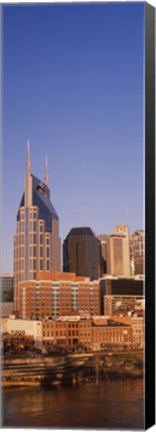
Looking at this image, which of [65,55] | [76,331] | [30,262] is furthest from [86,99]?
[76,331]

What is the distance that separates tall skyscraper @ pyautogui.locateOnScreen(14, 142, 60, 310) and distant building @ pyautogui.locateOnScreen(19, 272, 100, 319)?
0.17ft

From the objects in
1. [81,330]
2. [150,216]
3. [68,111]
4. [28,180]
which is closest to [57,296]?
[81,330]

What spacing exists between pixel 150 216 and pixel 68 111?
861 millimetres

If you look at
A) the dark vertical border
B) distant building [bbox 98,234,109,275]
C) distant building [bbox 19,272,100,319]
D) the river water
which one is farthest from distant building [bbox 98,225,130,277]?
the river water

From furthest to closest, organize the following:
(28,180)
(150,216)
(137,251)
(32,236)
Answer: (32,236) → (28,180) → (137,251) → (150,216)

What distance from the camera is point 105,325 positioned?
6.12 metres

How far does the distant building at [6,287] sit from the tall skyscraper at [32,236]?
0.03 m

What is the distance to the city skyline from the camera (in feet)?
19.6

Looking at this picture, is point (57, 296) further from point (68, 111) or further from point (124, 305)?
point (68, 111)

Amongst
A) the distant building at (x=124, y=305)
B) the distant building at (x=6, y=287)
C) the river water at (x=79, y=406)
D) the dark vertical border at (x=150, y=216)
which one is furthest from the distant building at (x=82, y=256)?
the river water at (x=79, y=406)

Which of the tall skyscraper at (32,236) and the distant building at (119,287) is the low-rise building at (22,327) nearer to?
the tall skyscraper at (32,236)

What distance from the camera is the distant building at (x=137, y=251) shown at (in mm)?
5750

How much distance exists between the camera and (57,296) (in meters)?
6.16

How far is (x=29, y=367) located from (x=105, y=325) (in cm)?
54
